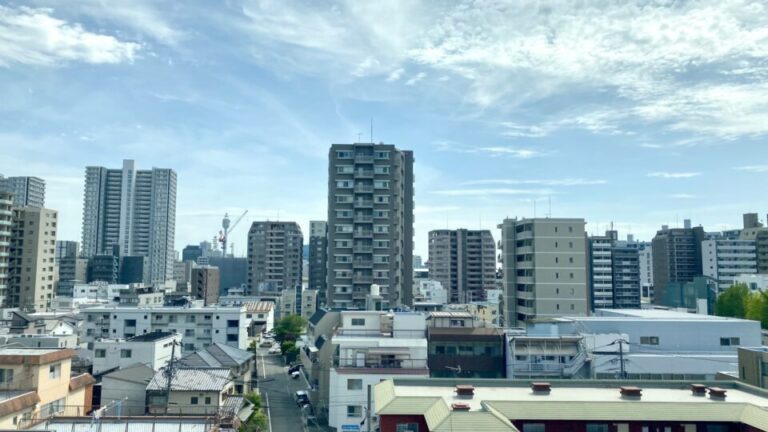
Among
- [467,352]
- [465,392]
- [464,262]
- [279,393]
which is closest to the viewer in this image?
[465,392]

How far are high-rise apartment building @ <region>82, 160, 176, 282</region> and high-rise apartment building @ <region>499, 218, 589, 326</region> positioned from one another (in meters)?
137

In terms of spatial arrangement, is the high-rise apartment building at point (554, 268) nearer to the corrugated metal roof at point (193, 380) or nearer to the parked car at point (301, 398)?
the parked car at point (301, 398)

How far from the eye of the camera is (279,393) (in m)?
56.2

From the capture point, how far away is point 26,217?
313 feet

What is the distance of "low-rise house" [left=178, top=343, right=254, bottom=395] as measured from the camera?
43134 mm

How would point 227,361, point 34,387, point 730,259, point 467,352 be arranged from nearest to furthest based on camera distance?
point 34,387
point 467,352
point 227,361
point 730,259

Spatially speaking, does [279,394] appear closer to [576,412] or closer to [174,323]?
[174,323]

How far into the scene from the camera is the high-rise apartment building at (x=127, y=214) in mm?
172500

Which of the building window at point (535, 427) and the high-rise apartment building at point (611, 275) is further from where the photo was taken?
the high-rise apartment building at point (611, 275)

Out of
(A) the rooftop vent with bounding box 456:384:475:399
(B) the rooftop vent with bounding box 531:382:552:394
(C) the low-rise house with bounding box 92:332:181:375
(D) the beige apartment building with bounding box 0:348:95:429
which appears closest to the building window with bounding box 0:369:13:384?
(D) the beige apartment building with bounding box 0:348:95:429

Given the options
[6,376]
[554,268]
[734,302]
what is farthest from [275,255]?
[6,376]

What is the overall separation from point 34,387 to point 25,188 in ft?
574

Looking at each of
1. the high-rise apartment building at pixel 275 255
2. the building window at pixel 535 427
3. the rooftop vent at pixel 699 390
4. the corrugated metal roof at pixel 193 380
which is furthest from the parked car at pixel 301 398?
the high-rise apartment building at pixel 275 255

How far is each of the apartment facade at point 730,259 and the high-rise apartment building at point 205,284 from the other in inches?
4192
